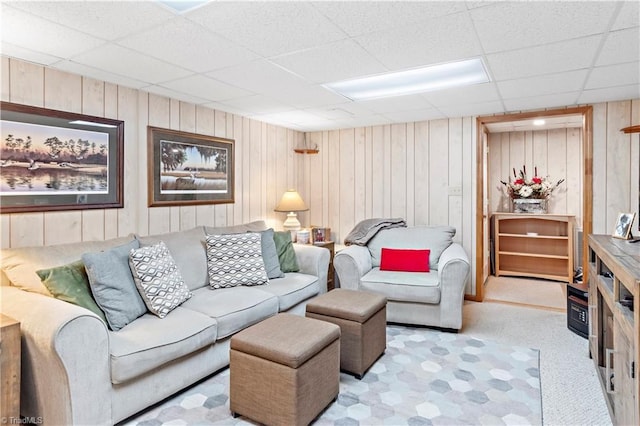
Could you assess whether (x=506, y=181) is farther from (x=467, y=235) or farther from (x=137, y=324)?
(x=137, y=324)

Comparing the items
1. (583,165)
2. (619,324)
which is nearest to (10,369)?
(619,324)

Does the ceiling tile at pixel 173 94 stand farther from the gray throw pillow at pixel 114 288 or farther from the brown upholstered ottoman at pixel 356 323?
the brown upholstered ottoman at pixel 356 323

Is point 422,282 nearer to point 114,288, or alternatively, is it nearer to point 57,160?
point 114,288

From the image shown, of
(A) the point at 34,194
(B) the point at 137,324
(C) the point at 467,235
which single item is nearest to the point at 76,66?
(A) the point at 34,194

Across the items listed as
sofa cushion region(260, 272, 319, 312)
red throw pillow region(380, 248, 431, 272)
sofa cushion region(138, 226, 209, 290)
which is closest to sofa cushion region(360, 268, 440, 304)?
red throw pillow region(380, 248, 431, 272)

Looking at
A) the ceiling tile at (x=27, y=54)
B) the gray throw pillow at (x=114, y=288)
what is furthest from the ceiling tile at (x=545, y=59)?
the ceiling tile at (x=27, y=54)

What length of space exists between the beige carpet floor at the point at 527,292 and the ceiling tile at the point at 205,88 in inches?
145

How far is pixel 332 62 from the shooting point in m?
2.58

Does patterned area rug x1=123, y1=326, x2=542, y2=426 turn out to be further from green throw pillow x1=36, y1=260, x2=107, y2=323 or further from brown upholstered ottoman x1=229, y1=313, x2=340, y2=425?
green throw pillow x1=36, y1=260, x2=107, y2=323

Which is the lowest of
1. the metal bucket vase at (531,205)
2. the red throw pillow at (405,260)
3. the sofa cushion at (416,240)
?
the red throw pillow at (405,260)

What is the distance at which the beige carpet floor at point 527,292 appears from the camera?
4.34 metres

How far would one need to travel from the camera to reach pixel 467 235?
4.41 m

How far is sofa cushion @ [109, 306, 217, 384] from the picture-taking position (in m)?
1.98

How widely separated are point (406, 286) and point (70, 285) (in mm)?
2623
